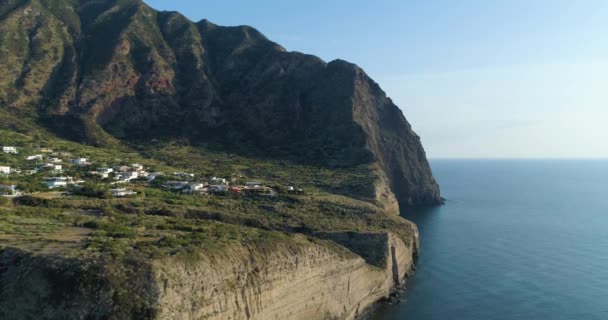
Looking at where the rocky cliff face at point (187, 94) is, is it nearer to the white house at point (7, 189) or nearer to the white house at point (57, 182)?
the white house at point (57, 182)

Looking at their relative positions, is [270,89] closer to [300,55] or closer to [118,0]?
[300,55]

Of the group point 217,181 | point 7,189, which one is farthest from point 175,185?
point 7,189

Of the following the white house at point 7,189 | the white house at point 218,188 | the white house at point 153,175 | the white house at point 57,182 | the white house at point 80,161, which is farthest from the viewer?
the white house at point 80,161

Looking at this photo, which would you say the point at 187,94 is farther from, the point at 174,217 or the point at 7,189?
the point at 174,217

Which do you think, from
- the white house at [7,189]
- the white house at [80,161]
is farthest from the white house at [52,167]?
the white house at [7,189]

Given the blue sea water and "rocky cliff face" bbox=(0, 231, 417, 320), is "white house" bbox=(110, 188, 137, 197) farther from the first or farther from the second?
the blue sea water

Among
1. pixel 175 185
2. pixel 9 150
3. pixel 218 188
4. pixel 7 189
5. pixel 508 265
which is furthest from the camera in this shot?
pixel 9 150
